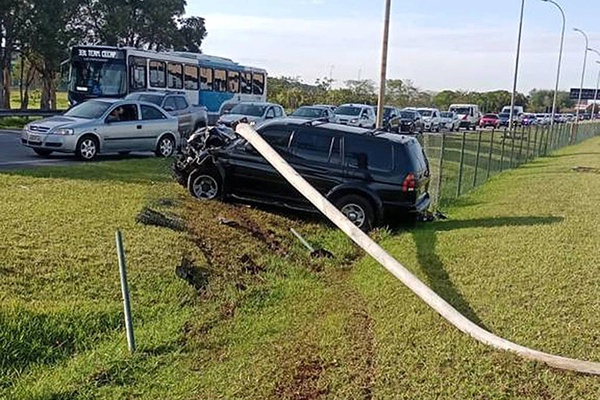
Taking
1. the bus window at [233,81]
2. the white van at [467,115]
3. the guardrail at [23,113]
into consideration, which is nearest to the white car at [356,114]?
the bus window at [233,81]

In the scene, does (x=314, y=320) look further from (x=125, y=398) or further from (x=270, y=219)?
(x=270, y=219)

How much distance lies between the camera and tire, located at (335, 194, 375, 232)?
9.88 metres

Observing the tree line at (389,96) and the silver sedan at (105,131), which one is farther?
the tree line at (389,96)

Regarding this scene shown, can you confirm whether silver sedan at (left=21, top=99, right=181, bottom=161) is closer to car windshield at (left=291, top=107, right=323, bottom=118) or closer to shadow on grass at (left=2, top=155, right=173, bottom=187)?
shadow on grass at (left=2, top=155, right=173, bottom=187)

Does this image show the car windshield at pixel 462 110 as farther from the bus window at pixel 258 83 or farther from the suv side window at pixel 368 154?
the suv side window at pixel 368 154

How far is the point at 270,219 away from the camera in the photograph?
10.3 metres

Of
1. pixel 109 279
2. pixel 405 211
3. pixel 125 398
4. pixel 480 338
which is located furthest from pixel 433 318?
pixel 405 211

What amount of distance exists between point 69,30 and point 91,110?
2620 cm

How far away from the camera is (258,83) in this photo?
34.1m

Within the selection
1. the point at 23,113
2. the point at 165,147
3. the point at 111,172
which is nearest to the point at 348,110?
the point at 23,113

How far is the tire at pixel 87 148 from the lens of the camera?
15069 mm

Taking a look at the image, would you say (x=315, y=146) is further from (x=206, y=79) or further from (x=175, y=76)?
(x=206, y=79)

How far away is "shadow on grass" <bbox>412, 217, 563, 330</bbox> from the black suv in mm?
506

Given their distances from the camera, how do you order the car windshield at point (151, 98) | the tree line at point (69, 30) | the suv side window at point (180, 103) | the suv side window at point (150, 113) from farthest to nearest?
the tree line at point (69, 30) < the suv side window at point (180, 103) < the car windshield at point (151, 98) < the suv side window at point (150, 113)
